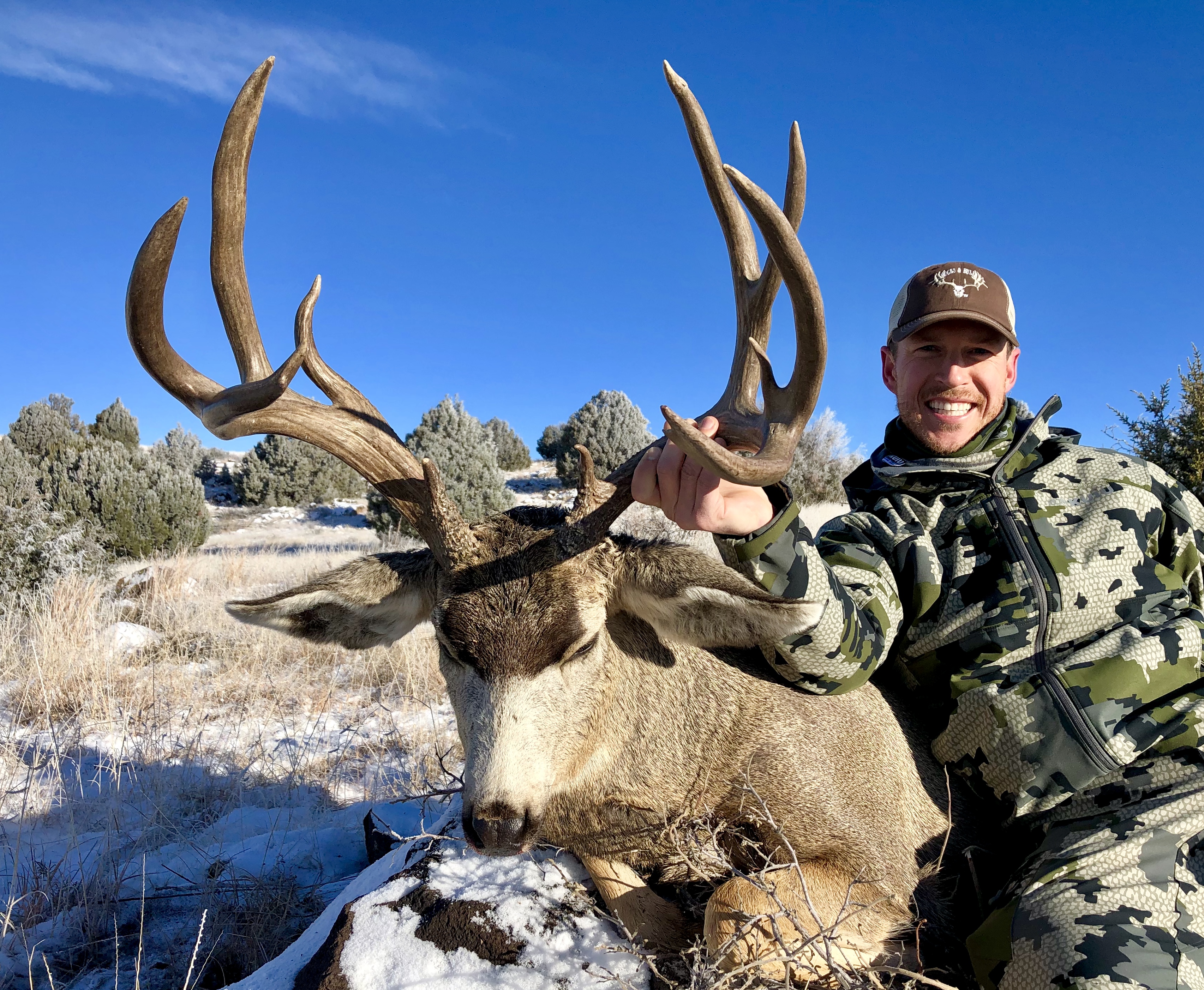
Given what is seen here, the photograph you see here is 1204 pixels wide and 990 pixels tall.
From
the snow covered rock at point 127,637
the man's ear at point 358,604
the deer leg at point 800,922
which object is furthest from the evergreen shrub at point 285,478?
the deer leg at point 800,922

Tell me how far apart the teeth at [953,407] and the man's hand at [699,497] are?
52.8 inches

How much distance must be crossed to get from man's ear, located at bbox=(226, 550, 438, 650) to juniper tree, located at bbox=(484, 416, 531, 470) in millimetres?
30912

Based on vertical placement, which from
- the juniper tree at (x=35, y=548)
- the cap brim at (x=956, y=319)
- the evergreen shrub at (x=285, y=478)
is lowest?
the cap brim at (x=956, y=319)

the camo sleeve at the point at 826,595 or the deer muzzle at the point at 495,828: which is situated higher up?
the camo sleeve at the point at 826,595

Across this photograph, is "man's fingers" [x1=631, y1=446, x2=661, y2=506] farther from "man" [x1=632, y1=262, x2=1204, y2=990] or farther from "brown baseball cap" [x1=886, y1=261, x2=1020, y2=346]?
"brown baseball cap" [x1=886, y1=261, x2=1020, y2=346]

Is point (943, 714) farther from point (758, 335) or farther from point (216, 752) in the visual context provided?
point (216, 752)

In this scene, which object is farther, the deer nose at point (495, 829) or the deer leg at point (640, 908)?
the deer leg at point (640, 908)

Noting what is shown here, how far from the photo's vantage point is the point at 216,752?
18.3ft

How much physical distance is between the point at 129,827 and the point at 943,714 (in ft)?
15.3

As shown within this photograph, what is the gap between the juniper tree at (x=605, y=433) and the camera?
71.5ft

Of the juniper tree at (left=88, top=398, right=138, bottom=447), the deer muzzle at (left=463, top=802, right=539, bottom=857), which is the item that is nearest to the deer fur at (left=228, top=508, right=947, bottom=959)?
the deer muzzle at (left=463, top=802, right=539, bottom=857)

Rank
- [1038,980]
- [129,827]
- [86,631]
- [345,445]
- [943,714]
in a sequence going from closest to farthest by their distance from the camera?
[1038,980], [345,445], [943,714], [129,827], [86,631]

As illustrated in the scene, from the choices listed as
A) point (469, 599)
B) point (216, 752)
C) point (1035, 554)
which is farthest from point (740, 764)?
point (216, 752)

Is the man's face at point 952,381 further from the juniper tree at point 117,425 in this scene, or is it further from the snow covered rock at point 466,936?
the juniper tree at point 117,425
